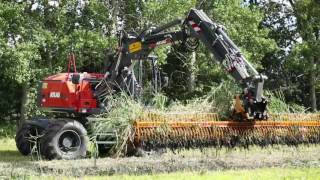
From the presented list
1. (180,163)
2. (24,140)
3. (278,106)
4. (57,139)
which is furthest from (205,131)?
(24,140)

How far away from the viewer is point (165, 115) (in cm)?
1203

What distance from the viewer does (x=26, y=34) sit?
2148cm

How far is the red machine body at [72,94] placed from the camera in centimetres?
1374

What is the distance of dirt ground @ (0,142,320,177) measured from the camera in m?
10.0

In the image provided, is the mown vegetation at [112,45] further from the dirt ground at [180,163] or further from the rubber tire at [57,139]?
the dirt ground at [180,163]

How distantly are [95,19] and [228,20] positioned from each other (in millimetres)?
5695

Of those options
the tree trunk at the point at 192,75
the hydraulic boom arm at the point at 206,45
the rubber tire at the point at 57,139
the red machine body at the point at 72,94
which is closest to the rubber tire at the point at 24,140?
the red machine body at the point at 72,94

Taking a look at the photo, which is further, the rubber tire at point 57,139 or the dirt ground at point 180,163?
the rubber tire at point 57,139

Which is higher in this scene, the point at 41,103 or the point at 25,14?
the point at 25,14

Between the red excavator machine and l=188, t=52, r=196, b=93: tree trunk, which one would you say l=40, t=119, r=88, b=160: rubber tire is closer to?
the red excavator machine

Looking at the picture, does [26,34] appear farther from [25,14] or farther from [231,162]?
[231,162]

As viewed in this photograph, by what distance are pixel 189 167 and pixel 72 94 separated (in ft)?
14.5

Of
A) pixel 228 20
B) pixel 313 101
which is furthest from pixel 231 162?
pixel 313 101

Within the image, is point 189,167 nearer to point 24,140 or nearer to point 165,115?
point 165,115
